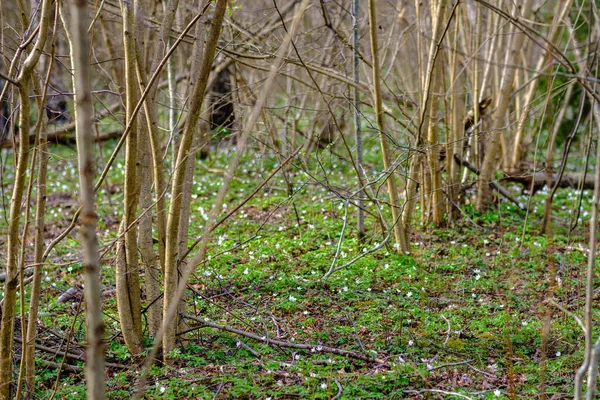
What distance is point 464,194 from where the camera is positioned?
22.1 feet

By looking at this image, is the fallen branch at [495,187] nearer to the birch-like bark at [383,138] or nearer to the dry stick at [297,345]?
the birch-like bark at [383,138]

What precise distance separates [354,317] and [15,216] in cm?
231

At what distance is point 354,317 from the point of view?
434cm

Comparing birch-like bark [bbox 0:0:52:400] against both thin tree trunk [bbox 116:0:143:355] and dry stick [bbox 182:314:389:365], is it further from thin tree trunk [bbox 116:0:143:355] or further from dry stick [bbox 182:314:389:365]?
dry stick [bbox 182:314:389:365]

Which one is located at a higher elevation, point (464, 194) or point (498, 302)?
point (464, 194)

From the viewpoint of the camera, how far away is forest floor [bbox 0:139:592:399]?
339 cm

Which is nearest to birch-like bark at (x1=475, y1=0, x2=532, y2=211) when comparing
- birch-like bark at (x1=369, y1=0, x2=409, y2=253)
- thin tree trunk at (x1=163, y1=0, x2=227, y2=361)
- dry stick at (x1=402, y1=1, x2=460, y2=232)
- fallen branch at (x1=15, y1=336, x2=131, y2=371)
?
dry stick at (x1=402, y1=1, x2=460, y2=232)

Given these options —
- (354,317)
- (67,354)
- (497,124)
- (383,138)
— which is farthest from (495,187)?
(67,354)

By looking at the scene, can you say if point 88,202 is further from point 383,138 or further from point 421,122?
point 383,138

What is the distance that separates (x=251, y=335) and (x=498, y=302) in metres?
1.88

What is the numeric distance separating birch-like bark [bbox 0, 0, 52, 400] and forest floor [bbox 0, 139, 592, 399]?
10.2 inches

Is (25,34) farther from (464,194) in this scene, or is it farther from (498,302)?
(464,194)

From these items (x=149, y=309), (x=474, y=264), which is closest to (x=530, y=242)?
(x=474, y=264)

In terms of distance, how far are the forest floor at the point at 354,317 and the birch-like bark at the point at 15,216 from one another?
0.26m
